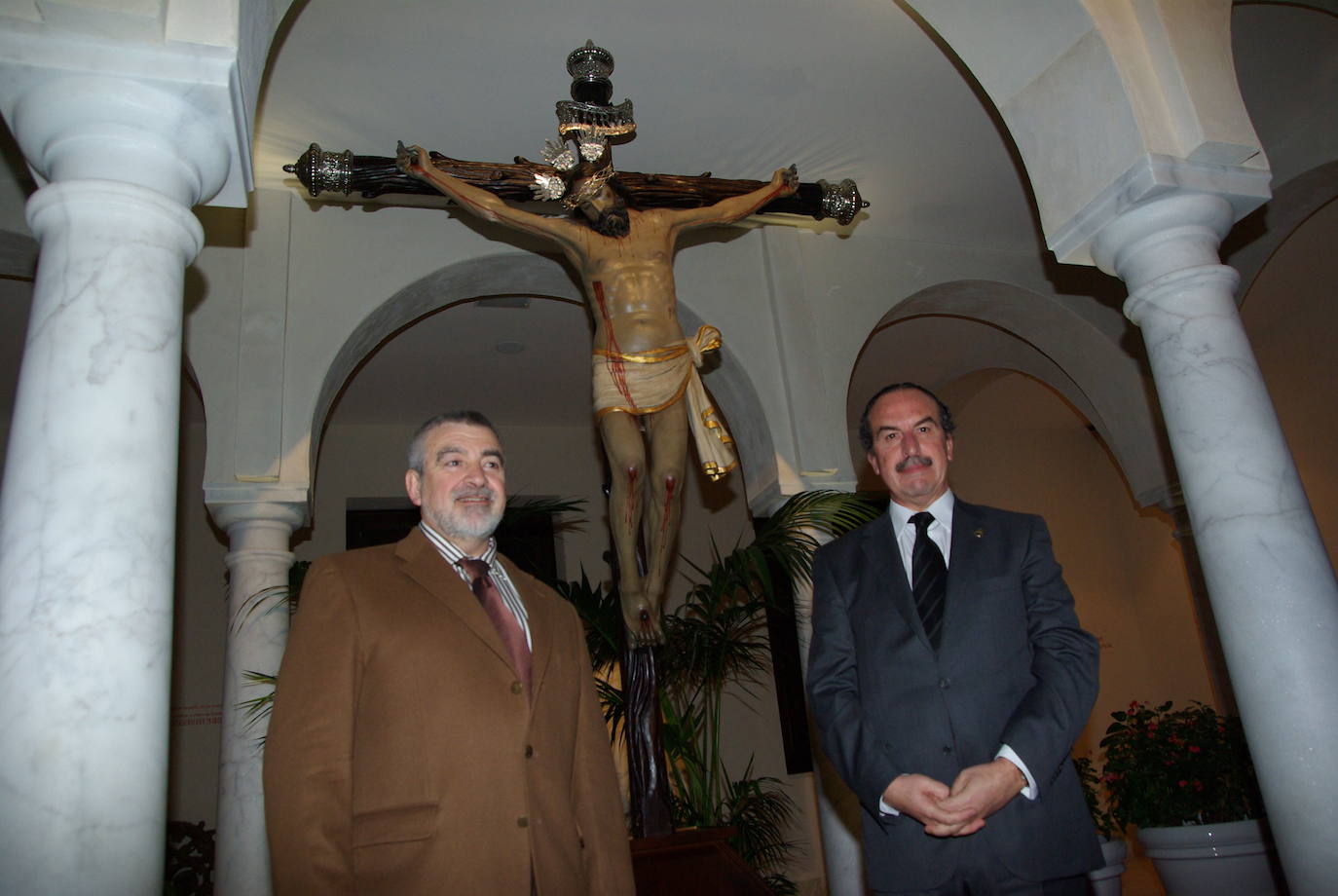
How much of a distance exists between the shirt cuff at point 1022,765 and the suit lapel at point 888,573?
0.28 meters

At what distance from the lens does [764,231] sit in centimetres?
634

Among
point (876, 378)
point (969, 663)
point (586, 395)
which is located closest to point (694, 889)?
point (969, 663)

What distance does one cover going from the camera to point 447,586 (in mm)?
2297

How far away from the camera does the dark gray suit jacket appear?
220 centimetres

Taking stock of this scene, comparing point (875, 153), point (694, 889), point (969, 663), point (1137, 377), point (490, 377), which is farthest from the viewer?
point (490, 377)

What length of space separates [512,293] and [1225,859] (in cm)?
479

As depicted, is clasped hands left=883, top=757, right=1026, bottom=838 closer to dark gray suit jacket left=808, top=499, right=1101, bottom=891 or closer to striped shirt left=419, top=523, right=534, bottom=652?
dark gray suit jacket left=808, top=499, right=1101, bottom=891

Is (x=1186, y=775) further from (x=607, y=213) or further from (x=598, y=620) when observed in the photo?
(x=607, y=213)

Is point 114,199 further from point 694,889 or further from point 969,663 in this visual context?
point 694,889

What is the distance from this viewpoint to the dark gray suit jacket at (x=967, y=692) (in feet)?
7.20

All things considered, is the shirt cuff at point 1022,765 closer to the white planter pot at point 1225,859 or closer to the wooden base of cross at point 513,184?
the wooden base of cross at point 513,184

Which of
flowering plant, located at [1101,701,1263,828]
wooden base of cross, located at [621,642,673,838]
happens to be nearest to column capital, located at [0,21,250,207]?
wooden base of cross, located at [621,642,673,838]

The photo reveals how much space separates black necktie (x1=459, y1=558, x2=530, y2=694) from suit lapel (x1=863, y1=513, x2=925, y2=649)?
84 centimetres

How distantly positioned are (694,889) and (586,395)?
563 centimetres
